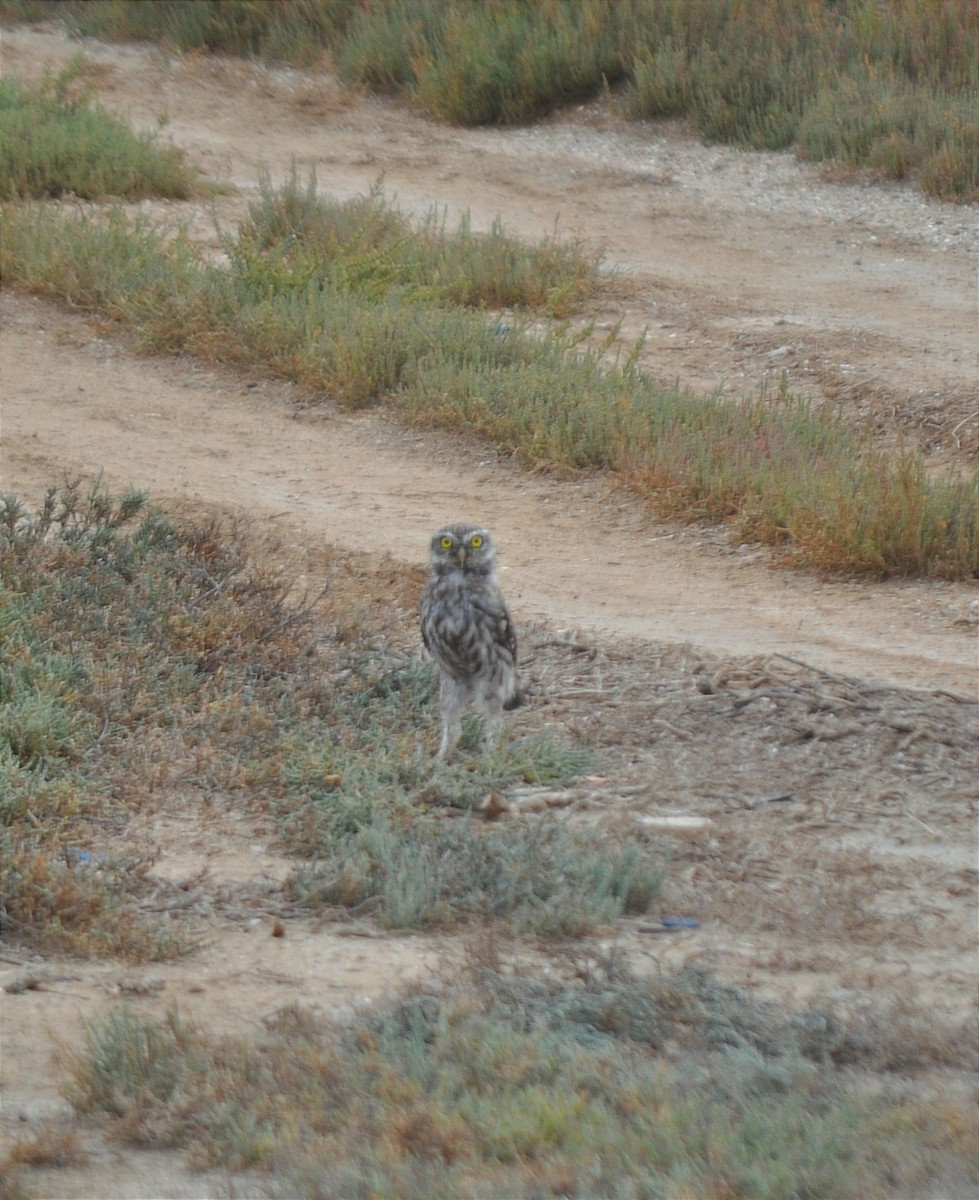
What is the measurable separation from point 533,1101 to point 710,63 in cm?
1603

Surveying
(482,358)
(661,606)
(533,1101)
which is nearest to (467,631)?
(661,606)

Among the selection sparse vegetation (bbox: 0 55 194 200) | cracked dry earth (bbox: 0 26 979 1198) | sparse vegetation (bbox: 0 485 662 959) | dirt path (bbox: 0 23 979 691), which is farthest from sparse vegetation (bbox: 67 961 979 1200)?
sparse vegetation (bbox: 0 55 194 200)

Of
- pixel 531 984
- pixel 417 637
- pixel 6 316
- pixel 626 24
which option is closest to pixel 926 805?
pixel 531 984

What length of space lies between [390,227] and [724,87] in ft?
18.8

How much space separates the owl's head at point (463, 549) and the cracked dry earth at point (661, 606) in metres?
0.72

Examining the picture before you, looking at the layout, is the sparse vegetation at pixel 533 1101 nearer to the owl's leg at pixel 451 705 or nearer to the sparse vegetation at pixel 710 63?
the owl's leg at pixel 451 705

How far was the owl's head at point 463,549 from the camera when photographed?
21.7 ft

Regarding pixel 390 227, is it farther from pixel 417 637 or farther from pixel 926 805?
pixel 926 805

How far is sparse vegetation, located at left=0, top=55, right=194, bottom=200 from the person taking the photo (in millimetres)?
14312

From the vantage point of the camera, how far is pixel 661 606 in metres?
8.05

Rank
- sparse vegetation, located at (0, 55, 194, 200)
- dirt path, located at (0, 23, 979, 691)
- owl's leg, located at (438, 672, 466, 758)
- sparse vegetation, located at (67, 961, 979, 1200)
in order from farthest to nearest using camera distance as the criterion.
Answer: sparse vegetation, located at (0, 55, 194, 200) < dirt path, located at (0, 23, 979, 691) < owl's leg, located at (438, 672, 466, 758) < sparse vegetation, located at (67, 961, 979, 1200)

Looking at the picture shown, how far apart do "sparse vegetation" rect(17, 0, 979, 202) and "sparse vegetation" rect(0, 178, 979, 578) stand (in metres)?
4.08

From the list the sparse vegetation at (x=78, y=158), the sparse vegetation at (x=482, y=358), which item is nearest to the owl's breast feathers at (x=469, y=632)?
the sparse vegetation at (x=482, y=358)

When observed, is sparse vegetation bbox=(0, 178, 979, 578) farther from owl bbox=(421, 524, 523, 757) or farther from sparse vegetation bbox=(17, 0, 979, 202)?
sparse vegetation bbox=(17, 0, 979, 202)
